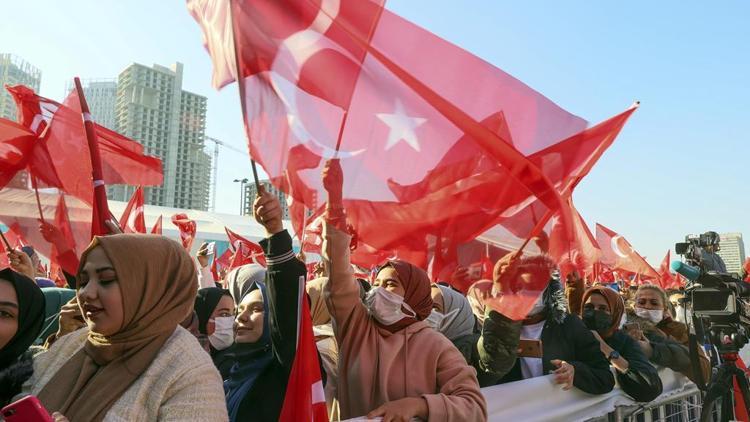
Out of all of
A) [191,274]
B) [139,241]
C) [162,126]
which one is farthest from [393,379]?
[162,126]

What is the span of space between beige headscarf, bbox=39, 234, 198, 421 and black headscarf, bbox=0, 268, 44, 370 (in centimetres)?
25

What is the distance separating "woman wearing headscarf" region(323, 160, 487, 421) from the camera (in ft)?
7.02

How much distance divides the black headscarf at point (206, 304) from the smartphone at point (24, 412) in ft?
5.28

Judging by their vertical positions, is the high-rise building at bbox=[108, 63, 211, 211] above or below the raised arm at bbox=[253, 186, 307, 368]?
above

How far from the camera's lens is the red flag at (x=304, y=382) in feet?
6.32

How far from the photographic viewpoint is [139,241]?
158cm

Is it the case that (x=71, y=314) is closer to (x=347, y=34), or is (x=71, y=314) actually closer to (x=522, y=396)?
(x=347, y=34)

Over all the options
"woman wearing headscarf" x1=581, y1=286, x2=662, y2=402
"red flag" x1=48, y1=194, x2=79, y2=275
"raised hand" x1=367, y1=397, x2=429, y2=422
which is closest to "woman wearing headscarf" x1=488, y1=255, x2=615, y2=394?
"woman wearing headscarf" x1=581, y1=286, x2=662, y2=402

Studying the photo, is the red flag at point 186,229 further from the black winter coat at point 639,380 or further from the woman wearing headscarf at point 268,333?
the black winter coat at point 639,380

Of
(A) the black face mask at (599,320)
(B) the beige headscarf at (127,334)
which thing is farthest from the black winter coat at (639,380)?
(B) the beige headscarf at (127,334)

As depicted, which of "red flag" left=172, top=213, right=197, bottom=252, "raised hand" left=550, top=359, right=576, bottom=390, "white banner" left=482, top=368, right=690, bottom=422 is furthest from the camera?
"red flag" left=172, top=213, right=197, bottom=252

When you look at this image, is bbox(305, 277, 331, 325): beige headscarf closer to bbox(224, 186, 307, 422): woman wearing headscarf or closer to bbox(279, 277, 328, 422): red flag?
bbox(224, 186, 307, 422): woman wearing headscarf

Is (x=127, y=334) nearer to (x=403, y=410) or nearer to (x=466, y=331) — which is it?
(x=403, y=410)

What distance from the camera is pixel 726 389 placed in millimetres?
3926
